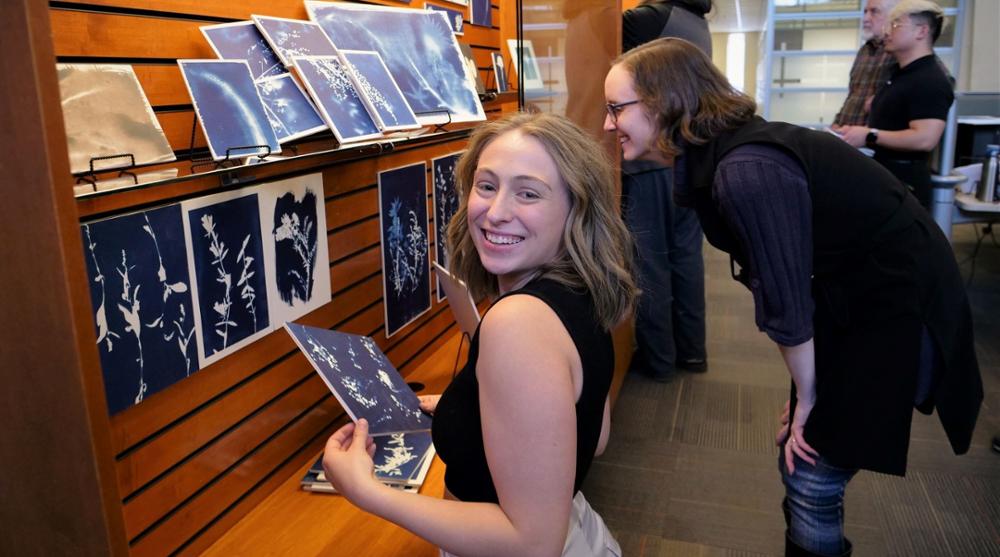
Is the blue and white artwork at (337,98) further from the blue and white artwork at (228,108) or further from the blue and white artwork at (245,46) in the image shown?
the blue and white artwork at (228,108)

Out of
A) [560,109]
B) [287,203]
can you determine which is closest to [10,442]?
[287,203]

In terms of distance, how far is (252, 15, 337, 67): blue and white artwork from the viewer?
1.63 metres

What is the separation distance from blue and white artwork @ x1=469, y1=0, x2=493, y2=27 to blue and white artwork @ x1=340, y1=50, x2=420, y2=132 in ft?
4.41

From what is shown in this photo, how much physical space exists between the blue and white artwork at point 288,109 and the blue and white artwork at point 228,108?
0.13ft

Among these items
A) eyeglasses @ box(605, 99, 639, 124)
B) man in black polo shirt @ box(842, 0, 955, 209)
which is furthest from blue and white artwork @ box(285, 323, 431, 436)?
man in black polo shirt @ box(842, 0, 955, 209)

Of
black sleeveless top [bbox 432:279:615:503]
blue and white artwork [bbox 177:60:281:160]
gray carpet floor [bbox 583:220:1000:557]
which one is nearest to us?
black sleeveless top [bbox 432:279:615:503]

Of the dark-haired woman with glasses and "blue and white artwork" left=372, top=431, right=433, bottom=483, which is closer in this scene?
the dark-haired woman with glasses

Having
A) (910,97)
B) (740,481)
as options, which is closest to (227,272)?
(740,481)

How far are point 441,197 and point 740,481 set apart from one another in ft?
5.05

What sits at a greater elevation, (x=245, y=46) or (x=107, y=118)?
(x=245, y=46)

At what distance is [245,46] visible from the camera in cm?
158

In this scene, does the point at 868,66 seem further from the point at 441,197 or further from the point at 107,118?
the point at 107,118

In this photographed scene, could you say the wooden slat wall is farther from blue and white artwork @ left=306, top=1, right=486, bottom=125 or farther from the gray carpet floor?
the gray carpet floor

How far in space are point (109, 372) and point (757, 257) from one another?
1.17 meters
